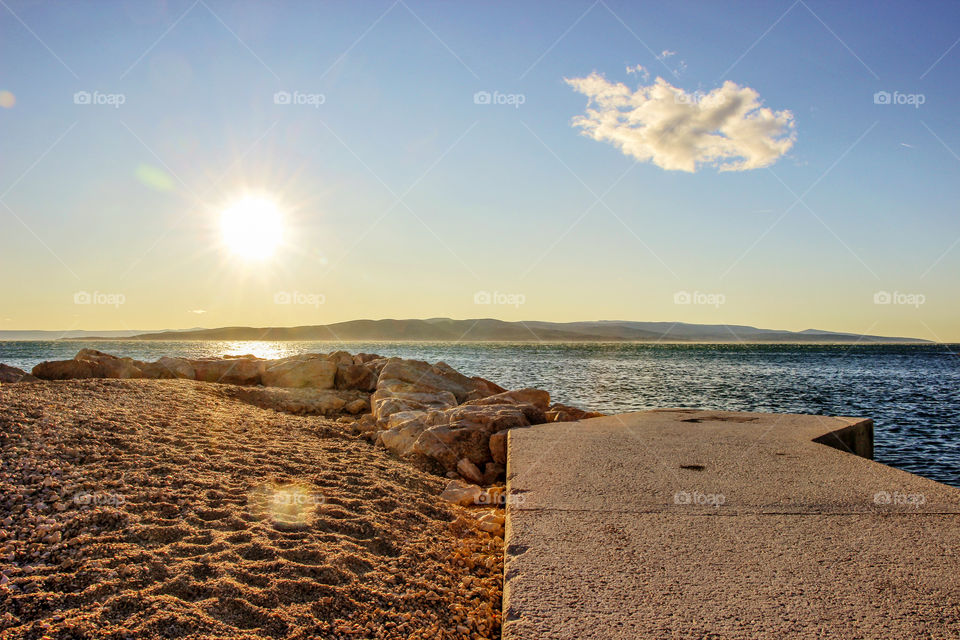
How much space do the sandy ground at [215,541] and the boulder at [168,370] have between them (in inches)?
286

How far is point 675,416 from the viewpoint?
361 inches

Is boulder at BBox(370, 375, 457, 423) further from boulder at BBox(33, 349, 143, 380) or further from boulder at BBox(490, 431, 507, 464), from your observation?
boulder at BBox(33, 349, 143, 380)

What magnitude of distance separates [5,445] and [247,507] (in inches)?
93.4

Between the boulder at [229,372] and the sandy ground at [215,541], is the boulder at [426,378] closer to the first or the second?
the boulder at [229,372]

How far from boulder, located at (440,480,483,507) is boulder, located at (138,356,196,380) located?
9.74m

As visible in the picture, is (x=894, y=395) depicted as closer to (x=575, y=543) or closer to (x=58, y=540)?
(x=575, y=543)

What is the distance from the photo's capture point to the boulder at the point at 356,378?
1373cm

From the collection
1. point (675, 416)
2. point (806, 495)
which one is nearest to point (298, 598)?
point (806, 495)

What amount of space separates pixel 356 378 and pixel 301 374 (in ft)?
4.30

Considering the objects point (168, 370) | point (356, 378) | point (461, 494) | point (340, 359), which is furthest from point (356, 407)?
point (461, 494)

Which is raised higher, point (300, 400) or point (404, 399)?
point (404, 399)

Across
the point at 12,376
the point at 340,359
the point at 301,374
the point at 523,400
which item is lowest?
the point at 523,400

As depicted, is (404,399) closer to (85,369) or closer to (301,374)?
(301,374)

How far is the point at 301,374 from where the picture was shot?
44.3 ft
